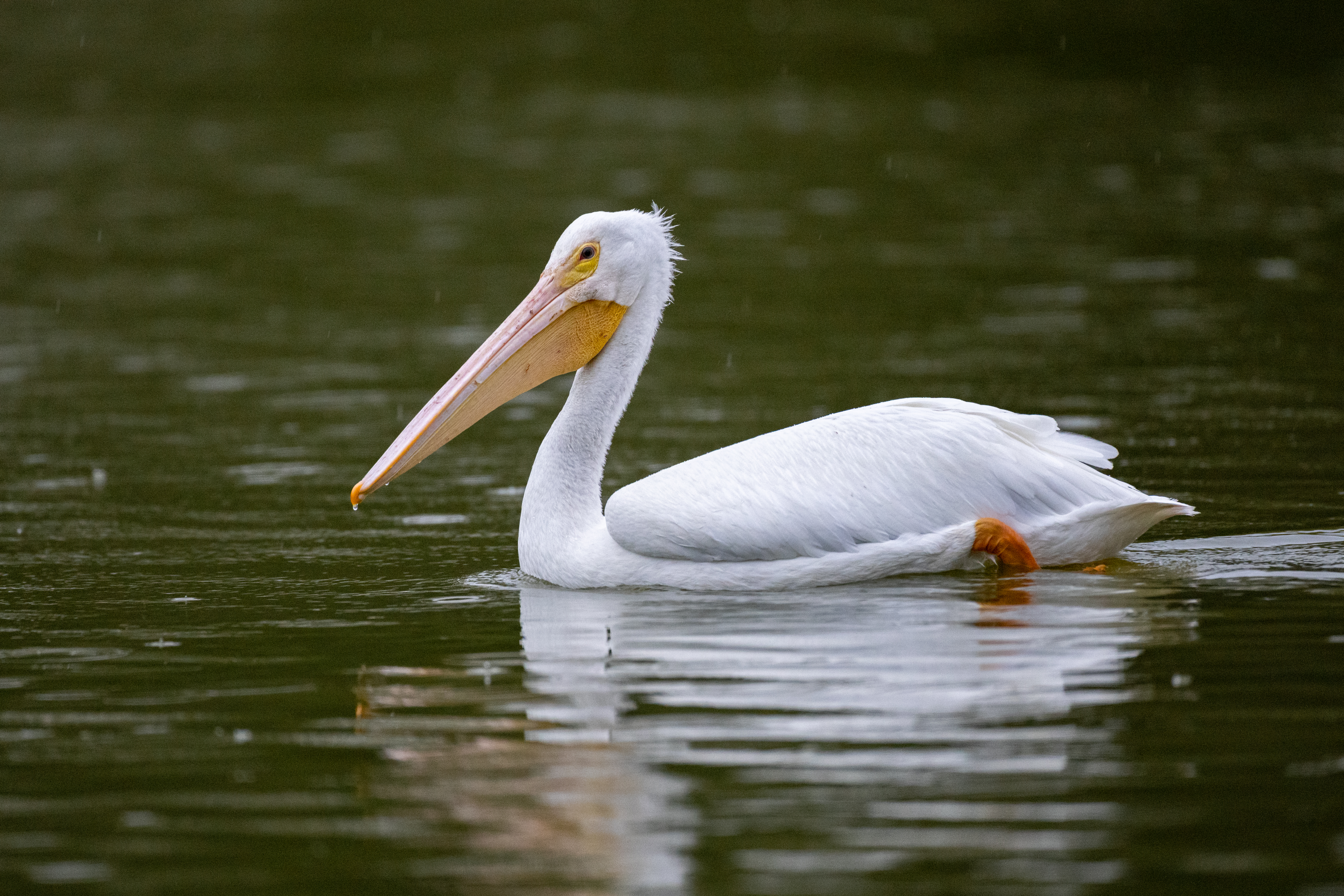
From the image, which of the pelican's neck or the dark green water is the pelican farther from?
the dark green water

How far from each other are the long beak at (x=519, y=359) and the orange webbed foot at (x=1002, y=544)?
5.16 feet

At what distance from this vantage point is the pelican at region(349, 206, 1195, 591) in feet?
20.1

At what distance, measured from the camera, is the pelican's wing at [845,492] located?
609 centimetres

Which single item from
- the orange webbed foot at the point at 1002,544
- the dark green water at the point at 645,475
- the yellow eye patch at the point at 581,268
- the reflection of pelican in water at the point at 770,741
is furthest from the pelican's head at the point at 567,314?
the orange webbed foot at the point at 1002,544

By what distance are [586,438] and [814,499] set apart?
97cm

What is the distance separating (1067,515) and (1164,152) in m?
13.2

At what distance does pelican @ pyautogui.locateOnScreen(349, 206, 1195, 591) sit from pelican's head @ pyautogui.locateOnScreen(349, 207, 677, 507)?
10mm

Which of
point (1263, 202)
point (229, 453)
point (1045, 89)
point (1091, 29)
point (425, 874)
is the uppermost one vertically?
point (1091, 29)

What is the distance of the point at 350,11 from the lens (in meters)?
31.0

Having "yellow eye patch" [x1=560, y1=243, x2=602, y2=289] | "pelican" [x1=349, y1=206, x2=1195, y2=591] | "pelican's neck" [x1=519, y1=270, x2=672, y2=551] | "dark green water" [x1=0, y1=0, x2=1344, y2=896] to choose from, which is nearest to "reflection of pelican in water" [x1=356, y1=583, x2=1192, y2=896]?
"dark green water" [x1=0, y1=0, x2=1344, y2=896]

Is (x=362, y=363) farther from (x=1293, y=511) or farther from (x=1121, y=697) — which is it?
(x=1121, y=697)

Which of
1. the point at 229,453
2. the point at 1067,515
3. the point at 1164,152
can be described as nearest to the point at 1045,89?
the point at 1164,152

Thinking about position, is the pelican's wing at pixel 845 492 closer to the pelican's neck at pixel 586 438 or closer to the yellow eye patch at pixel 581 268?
the pelican's neck at pixel 586 438

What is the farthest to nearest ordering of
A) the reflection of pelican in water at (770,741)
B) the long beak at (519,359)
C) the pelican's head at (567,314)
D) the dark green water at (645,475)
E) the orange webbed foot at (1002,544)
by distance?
1. the pelican's head at (567,314)
2. the long beak at (519,359)
3. the orange webbed foot at (1002,544)
4. the dark green water at (645,475)
5. the reflection of pelican in water at (770,741)
